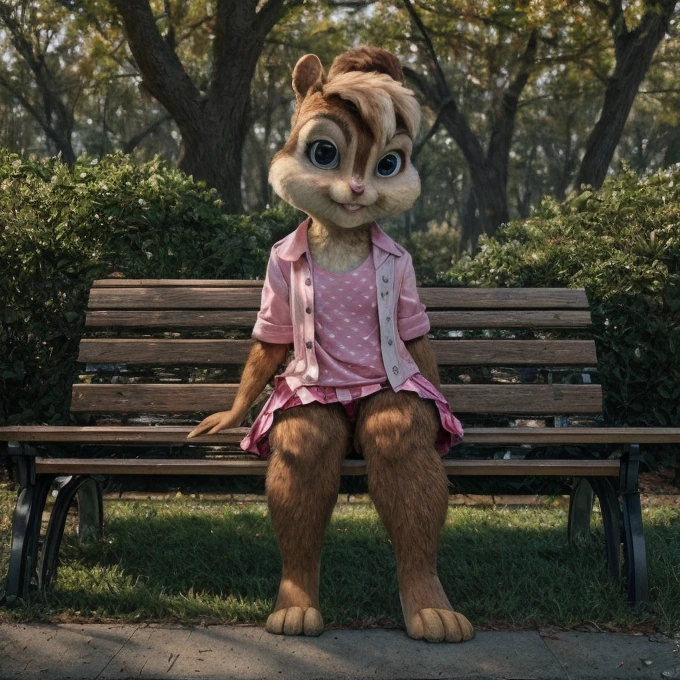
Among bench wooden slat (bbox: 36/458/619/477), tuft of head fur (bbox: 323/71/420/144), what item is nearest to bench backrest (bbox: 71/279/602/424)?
bench wooden slat (bbox: 36/458/619/477)

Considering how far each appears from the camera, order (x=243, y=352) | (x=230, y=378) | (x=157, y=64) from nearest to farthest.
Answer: (x=243, y=352), (x=230, y=378), (x=157, y=64)

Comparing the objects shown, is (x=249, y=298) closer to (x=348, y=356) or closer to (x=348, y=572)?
(x=348, y=356)

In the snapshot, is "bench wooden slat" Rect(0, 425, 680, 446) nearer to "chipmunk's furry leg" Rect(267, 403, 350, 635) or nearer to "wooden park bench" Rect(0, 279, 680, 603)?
"wooden park bench" Rect(0, 279, 680, 603)

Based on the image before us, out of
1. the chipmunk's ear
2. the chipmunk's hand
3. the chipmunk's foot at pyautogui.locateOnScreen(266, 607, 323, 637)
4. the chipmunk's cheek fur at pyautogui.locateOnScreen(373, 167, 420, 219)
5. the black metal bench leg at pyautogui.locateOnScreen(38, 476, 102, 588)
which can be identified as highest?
the chipmunk's ear

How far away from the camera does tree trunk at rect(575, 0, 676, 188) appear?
39.6 ft

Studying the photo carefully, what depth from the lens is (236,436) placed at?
3.32 metres

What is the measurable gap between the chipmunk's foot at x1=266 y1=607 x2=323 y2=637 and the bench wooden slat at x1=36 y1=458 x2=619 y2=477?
493 mm

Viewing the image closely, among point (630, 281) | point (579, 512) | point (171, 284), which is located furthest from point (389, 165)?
point (630, 281)

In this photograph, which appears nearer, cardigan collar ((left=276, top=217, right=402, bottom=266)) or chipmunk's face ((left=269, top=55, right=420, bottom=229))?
chipmunk's face ((left=269, top=55, right=420, bottom=229))

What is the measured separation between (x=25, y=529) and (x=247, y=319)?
4.17ft

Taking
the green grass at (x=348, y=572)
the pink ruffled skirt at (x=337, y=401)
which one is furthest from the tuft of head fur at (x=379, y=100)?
the green grass at (x=348, y=572)

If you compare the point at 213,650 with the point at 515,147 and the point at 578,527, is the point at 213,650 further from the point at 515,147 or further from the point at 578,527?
the point at 515,147

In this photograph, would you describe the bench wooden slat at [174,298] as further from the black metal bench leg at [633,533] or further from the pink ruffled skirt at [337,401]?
the black metal bench leg at [633,533]

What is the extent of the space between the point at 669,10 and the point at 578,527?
31.2 feet
